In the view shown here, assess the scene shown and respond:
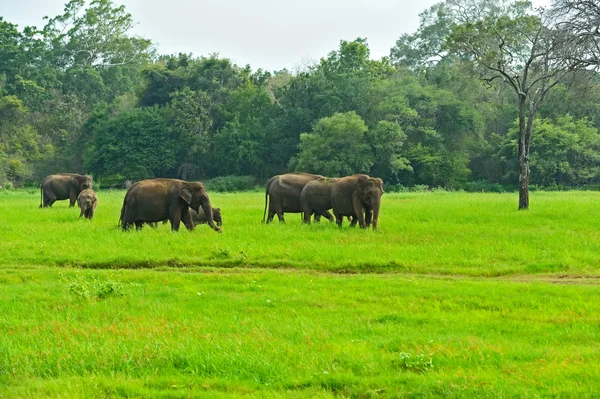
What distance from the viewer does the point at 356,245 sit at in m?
15.6

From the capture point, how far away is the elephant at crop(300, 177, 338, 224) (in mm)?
20344

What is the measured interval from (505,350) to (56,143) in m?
64.0

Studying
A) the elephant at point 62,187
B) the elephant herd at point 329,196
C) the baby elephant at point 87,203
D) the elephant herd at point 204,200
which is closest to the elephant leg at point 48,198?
the elephant at point 62,187

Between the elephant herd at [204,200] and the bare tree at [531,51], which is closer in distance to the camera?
the elephant herd at [204,200]

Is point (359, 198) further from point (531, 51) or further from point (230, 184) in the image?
point (230, 184)

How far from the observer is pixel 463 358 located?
718 cm

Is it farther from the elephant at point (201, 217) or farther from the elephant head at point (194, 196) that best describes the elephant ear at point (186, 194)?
the elephant at point (201, 217)

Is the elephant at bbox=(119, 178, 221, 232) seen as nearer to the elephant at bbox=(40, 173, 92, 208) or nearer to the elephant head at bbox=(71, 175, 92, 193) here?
the elephant head at bbox=(71, 175, 92, 193)

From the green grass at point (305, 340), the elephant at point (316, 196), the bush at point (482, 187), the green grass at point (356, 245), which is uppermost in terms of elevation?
the elephant at point (316, 196)

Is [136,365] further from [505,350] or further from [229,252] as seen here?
[229,252]

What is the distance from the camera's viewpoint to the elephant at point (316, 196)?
801 inches

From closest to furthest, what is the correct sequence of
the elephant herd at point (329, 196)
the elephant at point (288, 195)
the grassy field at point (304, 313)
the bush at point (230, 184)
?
the grassy field at point (304, 313) < the elephant herd at point (329, 196) < the elephant at point (288, 195) < the bush at point (230, 184)

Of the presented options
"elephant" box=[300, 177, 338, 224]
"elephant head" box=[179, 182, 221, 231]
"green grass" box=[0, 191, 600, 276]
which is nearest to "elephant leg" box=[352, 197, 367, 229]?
"green grass" box=[0, 191, 600, 276]

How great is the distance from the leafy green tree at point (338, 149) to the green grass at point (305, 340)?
116 ft
